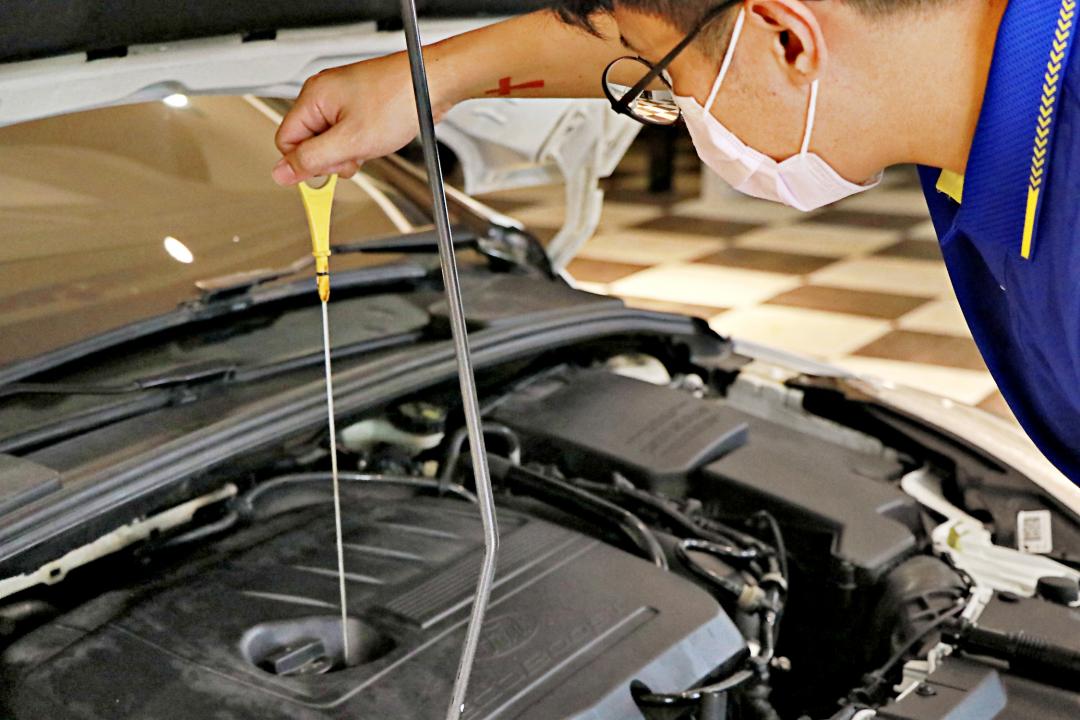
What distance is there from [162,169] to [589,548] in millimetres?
767

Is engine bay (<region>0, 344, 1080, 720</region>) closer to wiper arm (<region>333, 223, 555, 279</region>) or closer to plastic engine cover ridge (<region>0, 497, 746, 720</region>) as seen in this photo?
plastic engine cover ridge (<region>0, 497, 746, 720</region>)

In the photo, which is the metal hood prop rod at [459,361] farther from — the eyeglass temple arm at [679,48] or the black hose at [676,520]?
the black hose at [676,520]

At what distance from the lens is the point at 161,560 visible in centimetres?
129

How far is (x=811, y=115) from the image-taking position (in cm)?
93

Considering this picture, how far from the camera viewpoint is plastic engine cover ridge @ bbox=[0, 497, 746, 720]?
3.44ft

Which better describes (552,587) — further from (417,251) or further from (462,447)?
(417,251)

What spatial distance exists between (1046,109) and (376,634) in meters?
0.73


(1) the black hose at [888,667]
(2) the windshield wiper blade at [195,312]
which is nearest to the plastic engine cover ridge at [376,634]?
(1) the black hose at [888,667]

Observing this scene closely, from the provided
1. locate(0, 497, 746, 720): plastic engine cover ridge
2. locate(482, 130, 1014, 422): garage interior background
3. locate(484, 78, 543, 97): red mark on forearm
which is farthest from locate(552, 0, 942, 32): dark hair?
locate(482, 130, 1014, 422): garage interior background

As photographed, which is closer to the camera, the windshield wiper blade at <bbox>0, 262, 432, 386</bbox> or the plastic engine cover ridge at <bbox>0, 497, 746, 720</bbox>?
the plastic engine cover ridge at <bbox>0, 497, 746, 720</bbox>

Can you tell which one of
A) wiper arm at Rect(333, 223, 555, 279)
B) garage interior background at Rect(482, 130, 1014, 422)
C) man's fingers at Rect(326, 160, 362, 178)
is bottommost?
garage interior background at Rect(482, 130, 1014, 422)

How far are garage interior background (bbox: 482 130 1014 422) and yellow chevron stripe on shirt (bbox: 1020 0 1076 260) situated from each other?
209cm

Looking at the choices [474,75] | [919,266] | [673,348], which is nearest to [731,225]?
[919,266]

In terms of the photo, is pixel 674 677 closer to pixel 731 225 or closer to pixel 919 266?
pixel 919 266
